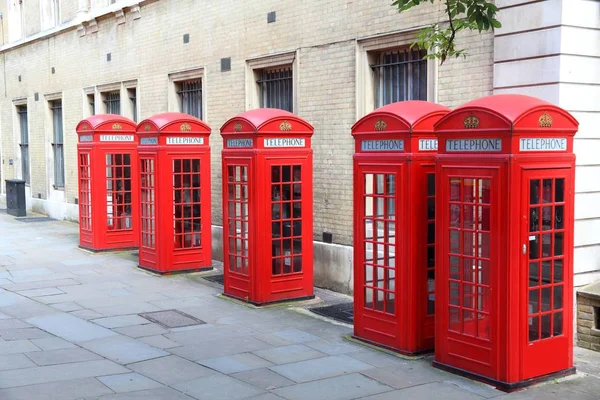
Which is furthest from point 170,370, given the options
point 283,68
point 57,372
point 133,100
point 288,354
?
point 133,100

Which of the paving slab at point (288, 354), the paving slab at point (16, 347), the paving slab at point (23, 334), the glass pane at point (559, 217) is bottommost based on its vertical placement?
the paving slab at point (288, 354)

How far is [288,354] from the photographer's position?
7.64 meters

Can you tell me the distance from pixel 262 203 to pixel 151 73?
773 centimetres

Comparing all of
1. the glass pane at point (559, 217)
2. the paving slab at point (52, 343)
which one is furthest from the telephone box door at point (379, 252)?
the paving slab at point (52, 343)

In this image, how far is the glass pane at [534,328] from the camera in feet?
21.6

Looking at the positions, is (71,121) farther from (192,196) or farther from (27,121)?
(192,196)

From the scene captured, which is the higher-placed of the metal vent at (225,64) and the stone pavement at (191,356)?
the metal vent at (225,64)

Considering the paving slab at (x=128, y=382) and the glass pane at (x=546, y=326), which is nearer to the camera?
the paving slab at (x=128, y=382)

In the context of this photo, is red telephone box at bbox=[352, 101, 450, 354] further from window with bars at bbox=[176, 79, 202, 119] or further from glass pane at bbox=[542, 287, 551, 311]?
window with bars at bbox=[176, 79, 202, 119]

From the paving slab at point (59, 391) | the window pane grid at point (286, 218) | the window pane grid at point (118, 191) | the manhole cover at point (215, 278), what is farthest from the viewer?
the window pane grid at point (118, 191)

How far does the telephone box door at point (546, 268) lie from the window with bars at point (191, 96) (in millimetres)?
9512

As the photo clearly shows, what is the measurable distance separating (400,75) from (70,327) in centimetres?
548

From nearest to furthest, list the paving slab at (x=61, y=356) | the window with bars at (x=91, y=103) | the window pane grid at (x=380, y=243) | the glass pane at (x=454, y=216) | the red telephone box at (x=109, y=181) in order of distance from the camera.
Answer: the glass pane at (x=454, y=216), the paving slab at (x=61, y=356), the window pane grid at (x=380, y=243), the red telephone box at (x=109, y=181), the window with bars at (x=91, y=103)

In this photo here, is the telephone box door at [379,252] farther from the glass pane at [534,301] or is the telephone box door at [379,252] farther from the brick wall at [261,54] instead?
the brick wall at [261,54]
